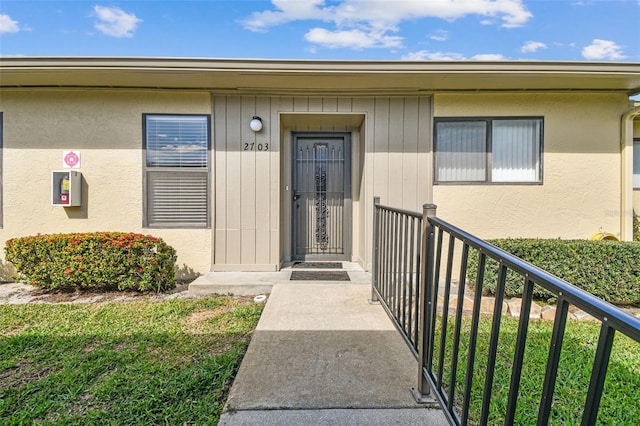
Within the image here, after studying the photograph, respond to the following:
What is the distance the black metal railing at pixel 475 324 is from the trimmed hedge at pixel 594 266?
353mm

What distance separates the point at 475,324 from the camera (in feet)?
3.79

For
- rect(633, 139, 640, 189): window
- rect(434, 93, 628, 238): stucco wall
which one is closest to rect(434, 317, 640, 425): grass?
rect(434, 93, 628, 238): stucco wall

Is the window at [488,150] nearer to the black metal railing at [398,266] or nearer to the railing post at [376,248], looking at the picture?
the railing post at [376,248]

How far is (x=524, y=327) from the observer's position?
93cm

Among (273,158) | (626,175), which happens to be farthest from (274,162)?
(626,175)

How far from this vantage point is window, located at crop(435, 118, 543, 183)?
4418 millimetres

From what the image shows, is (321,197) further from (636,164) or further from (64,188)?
(636,164)

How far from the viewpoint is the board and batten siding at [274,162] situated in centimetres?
433

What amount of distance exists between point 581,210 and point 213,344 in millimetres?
5049

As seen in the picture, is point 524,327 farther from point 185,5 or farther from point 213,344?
point 185,5

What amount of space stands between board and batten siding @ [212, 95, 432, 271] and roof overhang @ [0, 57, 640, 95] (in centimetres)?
31

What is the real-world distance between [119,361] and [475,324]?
2298mm

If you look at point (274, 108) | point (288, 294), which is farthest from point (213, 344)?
point (274, 108)

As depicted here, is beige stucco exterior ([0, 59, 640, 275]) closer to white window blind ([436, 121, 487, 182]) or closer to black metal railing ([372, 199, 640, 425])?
white window blind ([436, 121, 487, 182])
